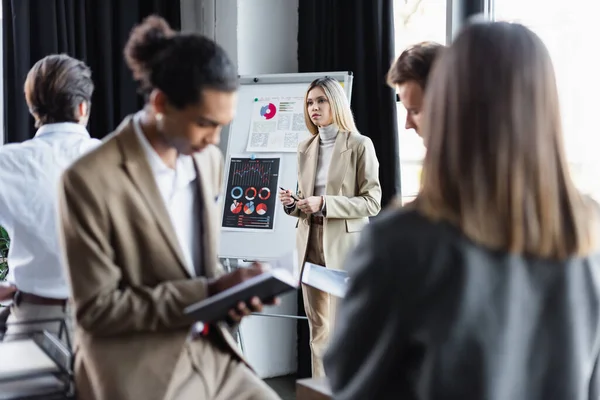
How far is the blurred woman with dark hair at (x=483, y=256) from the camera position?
1058mm

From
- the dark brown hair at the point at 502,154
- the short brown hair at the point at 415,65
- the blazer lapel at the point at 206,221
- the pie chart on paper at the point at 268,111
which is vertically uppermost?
the short brown hair at the point at 415,65

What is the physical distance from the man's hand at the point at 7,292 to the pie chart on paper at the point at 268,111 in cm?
219

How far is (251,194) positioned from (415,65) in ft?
6.71

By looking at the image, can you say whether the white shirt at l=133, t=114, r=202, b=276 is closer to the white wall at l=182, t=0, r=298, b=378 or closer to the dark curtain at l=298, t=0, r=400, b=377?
the dark curtain at l=298, t=0, r=400, b=377

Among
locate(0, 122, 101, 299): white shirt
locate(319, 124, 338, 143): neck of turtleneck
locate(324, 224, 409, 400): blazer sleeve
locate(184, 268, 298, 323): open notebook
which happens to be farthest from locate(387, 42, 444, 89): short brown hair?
locate(319, 124, 338, 143): neck of turtleneck

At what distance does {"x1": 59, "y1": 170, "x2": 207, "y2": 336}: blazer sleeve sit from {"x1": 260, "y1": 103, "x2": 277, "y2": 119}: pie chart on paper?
2.61m

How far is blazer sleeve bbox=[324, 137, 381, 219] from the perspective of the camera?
3387 mm

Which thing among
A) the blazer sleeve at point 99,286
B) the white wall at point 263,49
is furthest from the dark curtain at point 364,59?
the blazer sleeve at point 99,286

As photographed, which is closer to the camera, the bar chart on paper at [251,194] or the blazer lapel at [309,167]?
the blazer lapel at [309,167]

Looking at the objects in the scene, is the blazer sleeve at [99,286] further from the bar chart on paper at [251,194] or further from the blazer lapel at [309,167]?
the bar chart on paper at [251,194]

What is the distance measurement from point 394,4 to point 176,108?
2784mm

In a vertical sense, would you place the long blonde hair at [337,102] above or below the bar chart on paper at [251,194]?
above

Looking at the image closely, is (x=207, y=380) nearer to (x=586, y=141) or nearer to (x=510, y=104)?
(x=510, y=104)

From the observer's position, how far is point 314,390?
1.59 metres
